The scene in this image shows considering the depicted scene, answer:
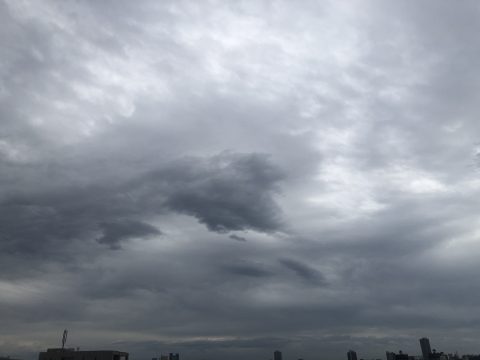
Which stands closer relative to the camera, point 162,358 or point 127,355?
point 127,355

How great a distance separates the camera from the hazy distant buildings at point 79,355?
144750 millimetres

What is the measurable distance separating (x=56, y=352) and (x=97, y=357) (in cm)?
1726

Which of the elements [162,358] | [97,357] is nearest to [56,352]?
[97,357]

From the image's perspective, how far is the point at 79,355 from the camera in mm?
147250

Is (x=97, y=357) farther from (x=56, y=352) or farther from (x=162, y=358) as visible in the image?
(x=162, y=358)

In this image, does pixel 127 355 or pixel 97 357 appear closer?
pixel 97 357

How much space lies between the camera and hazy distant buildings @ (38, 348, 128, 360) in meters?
145

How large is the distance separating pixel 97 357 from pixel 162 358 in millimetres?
51042

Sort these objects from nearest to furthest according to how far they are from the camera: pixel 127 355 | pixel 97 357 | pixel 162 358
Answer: pixel 97 357 < pixel 127 355 < pixel 162 358

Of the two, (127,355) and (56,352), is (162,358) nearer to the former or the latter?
(127,355)

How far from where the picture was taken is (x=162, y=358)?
18938 cm

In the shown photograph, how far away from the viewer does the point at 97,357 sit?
144500 mm

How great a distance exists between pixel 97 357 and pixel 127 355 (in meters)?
13.6

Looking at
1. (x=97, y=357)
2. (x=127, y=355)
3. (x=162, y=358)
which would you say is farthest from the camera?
(x=162, y=358)
